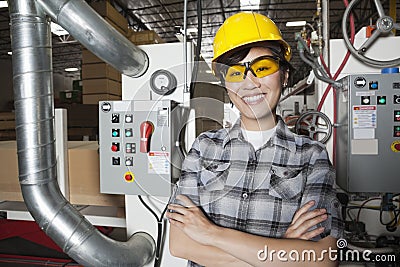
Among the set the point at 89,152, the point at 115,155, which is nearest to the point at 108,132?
the point at 115,155

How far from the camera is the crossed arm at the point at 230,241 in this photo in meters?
0.77

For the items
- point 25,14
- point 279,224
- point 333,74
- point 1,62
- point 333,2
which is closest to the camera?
point 279,224

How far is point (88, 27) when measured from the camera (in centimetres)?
103

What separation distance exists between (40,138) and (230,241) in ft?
2.31

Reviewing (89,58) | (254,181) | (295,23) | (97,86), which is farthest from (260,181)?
(295,23)

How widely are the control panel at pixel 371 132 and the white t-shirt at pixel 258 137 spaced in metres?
0.36

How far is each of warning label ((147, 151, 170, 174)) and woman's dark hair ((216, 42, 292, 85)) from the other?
0.37 m

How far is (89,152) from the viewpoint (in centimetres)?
133

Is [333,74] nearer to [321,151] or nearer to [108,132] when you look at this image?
[321,151]

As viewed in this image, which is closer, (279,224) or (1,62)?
(279,224)

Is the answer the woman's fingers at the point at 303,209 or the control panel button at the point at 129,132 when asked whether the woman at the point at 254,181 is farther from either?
the control panel button at the point at 129,132

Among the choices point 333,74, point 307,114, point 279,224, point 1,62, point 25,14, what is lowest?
point 279,224

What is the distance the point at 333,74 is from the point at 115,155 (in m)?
0.90

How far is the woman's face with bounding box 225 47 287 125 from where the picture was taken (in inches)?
32.9
